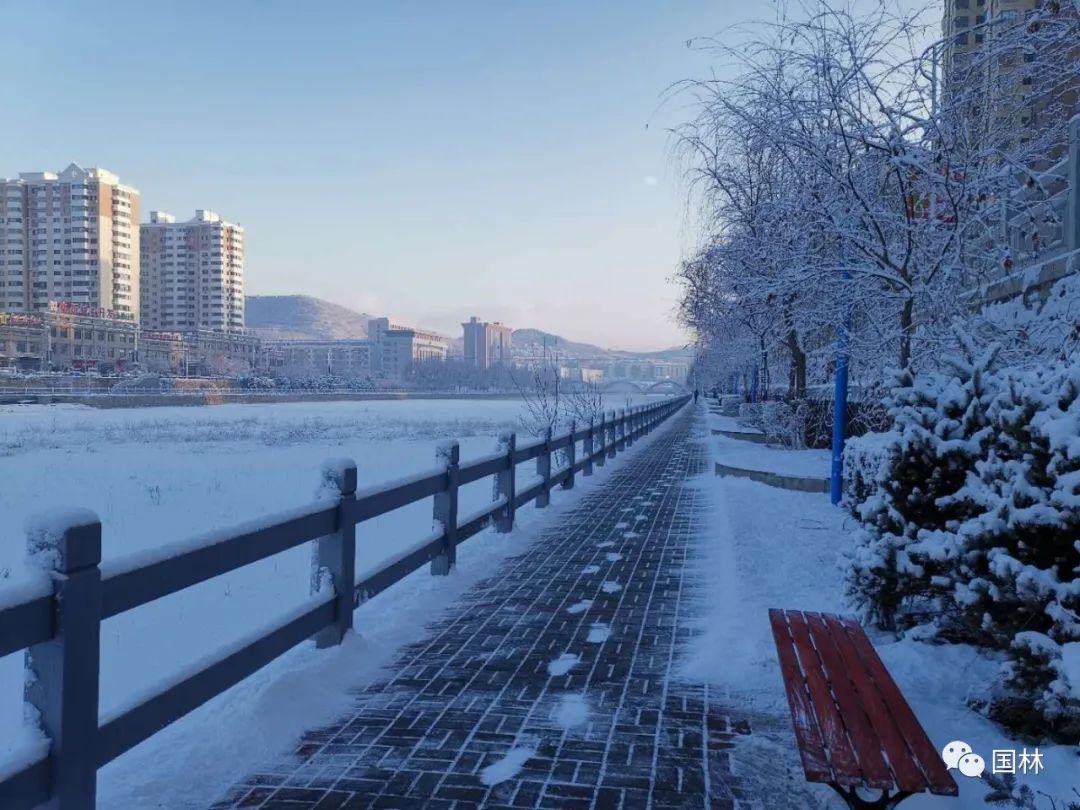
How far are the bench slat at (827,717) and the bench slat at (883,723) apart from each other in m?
0.13

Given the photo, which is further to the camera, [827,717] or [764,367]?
[764,367]

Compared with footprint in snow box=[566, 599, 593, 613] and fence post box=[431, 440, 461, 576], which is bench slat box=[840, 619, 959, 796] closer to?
footprint in snow box=[566, 599, 593, 613]

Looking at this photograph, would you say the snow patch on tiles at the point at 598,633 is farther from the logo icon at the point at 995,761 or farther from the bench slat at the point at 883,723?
the logo icon at the point at 995,761

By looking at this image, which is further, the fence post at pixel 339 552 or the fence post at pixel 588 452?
the fence post at pixel 588 452

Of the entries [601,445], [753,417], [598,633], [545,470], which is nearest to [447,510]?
[598,633]

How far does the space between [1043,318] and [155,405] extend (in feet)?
270

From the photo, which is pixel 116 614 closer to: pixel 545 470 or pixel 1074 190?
pixel 545 470

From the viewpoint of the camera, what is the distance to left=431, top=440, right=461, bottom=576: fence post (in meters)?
8.08

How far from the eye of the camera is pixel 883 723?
134 inches

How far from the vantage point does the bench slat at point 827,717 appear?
118 inches

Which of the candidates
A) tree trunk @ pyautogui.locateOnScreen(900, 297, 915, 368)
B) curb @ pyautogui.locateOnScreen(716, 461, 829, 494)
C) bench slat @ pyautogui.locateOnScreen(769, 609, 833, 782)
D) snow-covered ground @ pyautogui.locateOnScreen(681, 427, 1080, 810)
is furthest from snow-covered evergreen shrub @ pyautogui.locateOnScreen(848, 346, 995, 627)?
curb @ pyautogui.locateOnScreen(716, 461, 829, 494)

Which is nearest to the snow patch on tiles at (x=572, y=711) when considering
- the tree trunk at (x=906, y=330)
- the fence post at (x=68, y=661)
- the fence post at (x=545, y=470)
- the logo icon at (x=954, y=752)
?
the logo icon at (x=954, y=752)

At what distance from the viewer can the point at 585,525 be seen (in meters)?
11.7

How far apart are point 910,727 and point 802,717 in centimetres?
42
